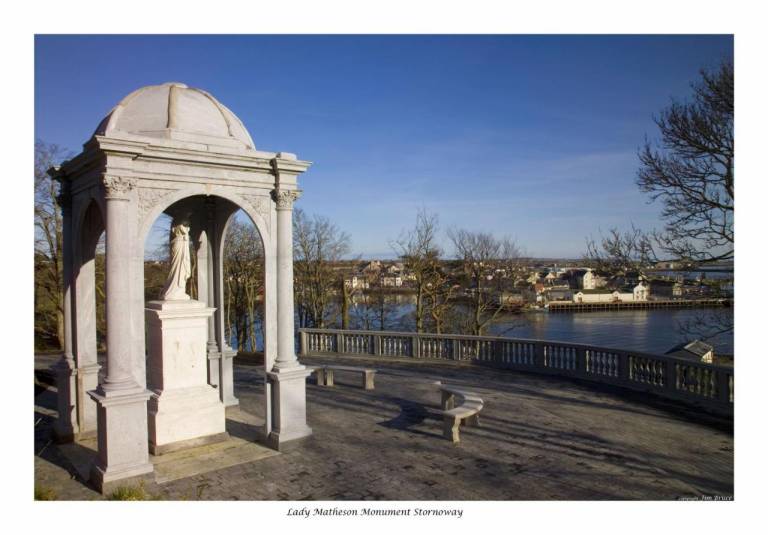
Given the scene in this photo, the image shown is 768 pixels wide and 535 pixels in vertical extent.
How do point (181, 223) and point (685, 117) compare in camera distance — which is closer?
point (181, 223)

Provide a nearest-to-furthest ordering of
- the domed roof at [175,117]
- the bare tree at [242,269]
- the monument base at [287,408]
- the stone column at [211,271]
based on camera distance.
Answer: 1. the domed roof at [175,117]
2. the monument base at [287,408]
3. the stone column at [211,271]
4. the bare tree at [242,269]

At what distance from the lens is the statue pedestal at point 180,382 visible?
24.0ft

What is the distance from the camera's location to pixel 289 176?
25.0 feet

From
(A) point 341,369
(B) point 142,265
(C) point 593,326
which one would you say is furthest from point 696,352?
(C) point 593,326

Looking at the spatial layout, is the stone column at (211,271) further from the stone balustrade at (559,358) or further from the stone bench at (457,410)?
the stone balustrade at (559,358)

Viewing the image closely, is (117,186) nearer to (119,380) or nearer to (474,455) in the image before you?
(119,380)

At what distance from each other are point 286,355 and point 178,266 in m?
2.08

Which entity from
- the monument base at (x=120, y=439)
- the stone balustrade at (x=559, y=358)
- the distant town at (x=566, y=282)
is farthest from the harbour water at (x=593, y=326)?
the monument base at (x=120, y=439)

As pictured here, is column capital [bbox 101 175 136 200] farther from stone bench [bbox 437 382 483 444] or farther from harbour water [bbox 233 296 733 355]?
harbour water [bbox 233 296 733 355]

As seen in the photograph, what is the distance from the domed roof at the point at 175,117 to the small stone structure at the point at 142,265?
0.02 metres

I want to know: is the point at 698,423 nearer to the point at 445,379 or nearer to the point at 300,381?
the point at 445,379

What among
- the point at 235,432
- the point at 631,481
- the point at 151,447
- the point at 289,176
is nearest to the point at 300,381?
the point at 235,432

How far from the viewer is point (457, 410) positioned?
762 cm

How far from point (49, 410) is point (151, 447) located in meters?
3.79
